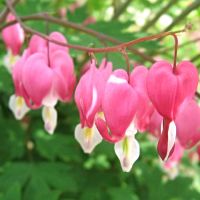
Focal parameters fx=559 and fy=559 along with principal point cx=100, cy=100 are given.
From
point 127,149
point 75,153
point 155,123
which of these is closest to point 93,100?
point 127,149

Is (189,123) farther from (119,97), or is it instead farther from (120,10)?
(120,10)

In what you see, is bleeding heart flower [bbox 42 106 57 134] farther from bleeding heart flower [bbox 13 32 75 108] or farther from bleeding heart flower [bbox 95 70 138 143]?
bleeding heart flower [bbox 95 70 138 143]

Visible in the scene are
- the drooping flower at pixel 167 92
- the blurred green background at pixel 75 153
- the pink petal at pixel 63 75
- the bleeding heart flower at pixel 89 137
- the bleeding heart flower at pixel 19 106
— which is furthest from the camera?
the blurred green background at pixel 75 153

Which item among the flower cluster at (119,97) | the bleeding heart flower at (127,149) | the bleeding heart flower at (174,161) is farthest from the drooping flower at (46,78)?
the bleeding heart flower at (174,161)

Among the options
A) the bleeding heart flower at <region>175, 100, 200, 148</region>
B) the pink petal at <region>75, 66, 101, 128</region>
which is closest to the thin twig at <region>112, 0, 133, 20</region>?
the bleeding heart flower at <region>175, 100, 200, 148</region>

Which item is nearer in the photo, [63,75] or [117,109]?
[117,109]

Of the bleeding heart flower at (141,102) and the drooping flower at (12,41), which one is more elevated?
the drooping flower at (12,41)

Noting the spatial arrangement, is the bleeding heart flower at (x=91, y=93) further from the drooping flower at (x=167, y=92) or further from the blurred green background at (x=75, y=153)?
the blurred green background at (x=75, y=153)
